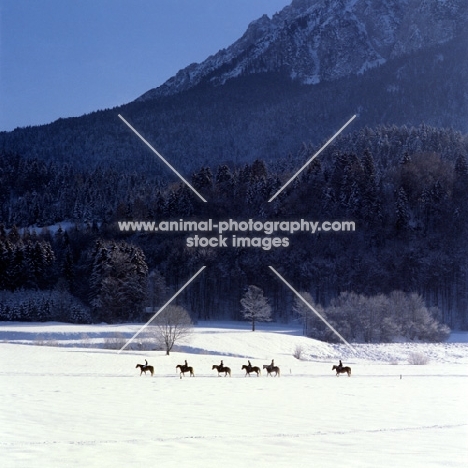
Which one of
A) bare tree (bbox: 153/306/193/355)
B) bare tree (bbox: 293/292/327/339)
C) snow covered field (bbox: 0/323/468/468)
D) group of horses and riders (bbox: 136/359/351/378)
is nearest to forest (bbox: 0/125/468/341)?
bare tree (bbox: 293/292/327/339)

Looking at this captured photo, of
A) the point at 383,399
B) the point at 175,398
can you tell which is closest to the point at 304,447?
the point at 175,398

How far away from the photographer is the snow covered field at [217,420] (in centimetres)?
1080

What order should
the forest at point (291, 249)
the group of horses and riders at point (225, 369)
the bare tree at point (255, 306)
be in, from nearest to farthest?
the group of horses and riders at point (225, 369), the bare tree at point (255, 306), the forest at point (291, 249)

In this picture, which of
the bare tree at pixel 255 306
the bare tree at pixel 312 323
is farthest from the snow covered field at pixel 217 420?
the bare tree at pixel 255 306

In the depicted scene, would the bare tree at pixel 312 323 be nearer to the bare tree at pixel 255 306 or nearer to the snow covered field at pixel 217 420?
the bare tree at pixel 255 306

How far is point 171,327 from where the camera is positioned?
171 ft

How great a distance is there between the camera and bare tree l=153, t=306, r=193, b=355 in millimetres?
52169

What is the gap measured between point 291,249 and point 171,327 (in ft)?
209

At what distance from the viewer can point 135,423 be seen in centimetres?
1485

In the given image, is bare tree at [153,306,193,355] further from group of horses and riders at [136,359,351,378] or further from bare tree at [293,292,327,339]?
bare tree at [293,292,327,339]

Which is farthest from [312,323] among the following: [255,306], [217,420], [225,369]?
[217,420]

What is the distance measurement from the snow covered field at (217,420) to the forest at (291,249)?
49461 mm

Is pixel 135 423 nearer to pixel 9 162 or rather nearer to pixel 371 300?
pixel 371 300

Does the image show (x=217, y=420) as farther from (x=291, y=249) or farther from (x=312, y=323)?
(x=291, y=249)
